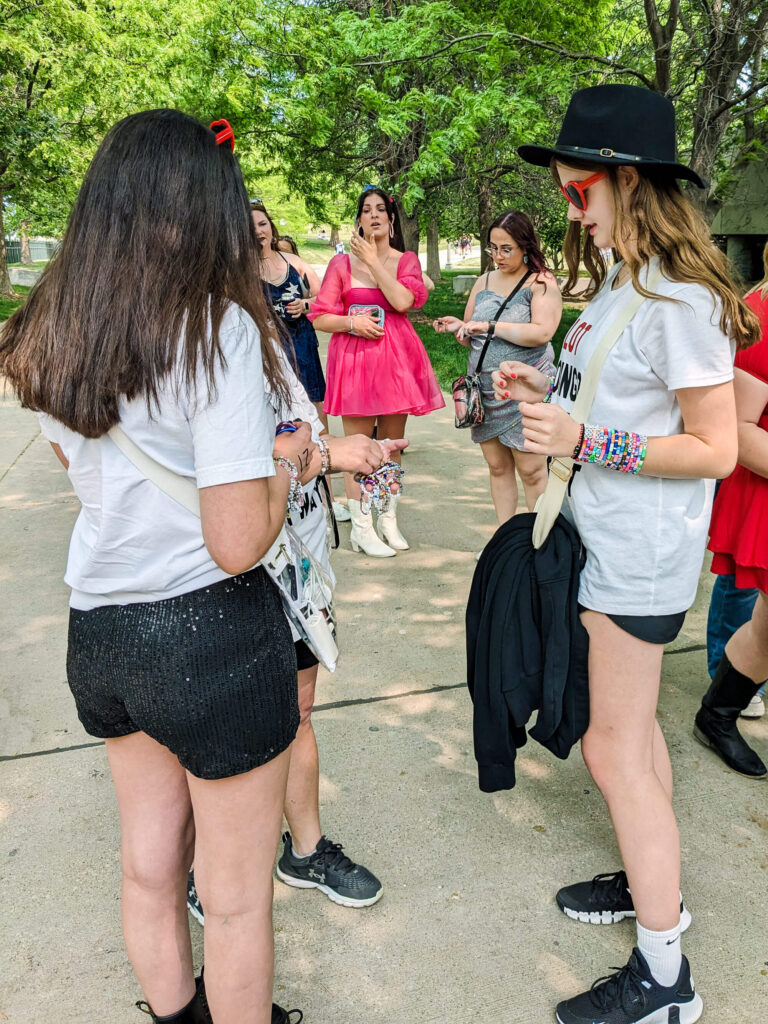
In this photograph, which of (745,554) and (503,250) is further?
(503,250)

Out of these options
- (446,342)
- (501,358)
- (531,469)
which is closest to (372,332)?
(501,358)

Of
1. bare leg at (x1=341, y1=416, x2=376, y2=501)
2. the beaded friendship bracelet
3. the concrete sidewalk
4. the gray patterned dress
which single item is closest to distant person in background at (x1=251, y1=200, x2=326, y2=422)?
bare leg at (x1=341, y1=416, x2=376, y2=501)

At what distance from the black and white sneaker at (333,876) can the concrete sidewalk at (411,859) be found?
39 mm

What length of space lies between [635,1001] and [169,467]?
62.4 inches

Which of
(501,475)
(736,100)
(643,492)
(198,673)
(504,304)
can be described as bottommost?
(501,475)

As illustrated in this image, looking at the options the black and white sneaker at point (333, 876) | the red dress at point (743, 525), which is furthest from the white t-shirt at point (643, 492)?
the black and white sneaker at point (333, 876)

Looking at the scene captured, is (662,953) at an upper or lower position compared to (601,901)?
upper

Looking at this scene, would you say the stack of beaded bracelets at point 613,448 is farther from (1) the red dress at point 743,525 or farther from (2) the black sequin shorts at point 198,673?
(1) the red dress at point 743,525

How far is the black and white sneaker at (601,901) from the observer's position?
7.38 ft

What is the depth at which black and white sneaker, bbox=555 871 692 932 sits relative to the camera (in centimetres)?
225

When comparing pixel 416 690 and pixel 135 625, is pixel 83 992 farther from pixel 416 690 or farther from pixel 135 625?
pixel 416 690

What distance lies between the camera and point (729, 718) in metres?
2.90

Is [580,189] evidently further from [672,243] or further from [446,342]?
[446,342]

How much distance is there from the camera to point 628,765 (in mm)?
1885
